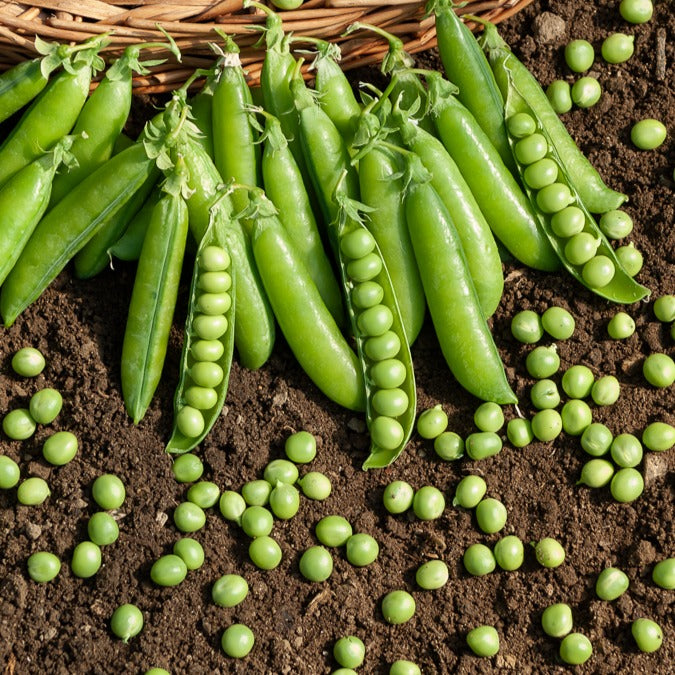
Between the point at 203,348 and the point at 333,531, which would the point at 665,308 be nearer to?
the point at 333,531

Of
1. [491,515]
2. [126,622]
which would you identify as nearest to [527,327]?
[491,515]

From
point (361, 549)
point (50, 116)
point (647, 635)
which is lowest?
point (647, 635)

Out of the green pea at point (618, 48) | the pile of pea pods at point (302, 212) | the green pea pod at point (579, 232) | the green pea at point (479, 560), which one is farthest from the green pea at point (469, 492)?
the green pea at point (618, 48)

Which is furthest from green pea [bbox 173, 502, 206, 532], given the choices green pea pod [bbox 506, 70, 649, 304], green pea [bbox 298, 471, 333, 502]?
green pea pod [bbox 506, 70, 649, 304]

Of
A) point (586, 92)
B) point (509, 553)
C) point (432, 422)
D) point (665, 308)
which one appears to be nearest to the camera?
point (509, 553)

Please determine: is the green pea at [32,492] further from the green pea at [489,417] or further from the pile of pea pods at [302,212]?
the green pea at [489,417]

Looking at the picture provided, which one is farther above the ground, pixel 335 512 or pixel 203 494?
Result: pixel 203 494
